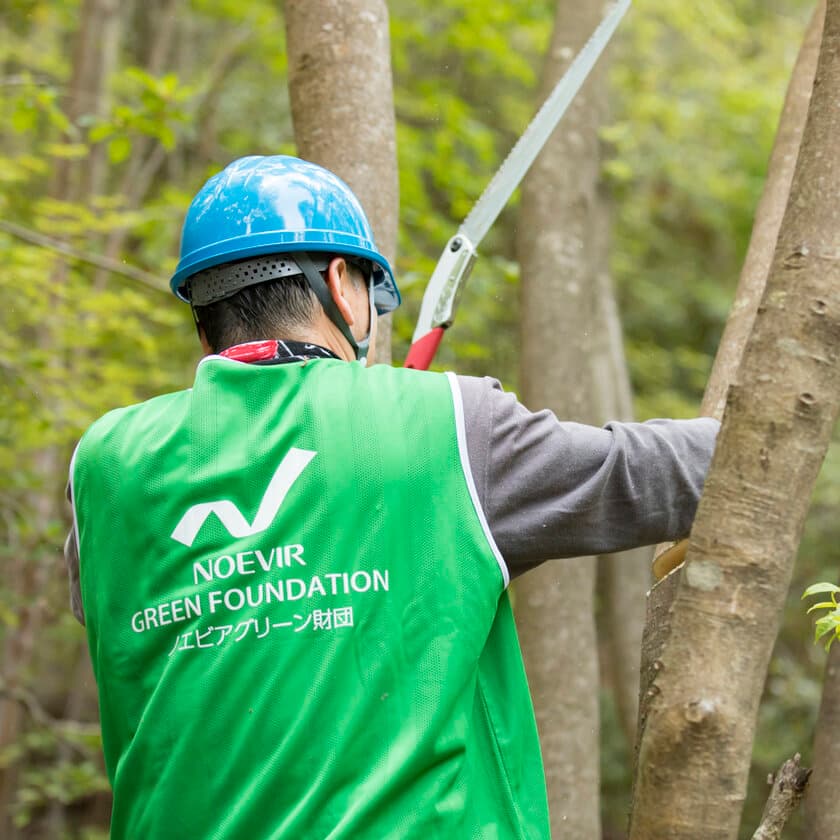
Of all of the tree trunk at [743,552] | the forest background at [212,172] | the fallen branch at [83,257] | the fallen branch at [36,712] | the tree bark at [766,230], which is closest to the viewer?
the tree trunk at [743,552]

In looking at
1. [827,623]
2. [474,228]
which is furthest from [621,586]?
[827,623]

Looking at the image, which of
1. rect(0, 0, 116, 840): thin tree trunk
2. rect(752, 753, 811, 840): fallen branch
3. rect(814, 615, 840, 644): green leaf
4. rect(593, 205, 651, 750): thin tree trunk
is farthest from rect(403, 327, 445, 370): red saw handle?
rect(0, 0, 116, 840): thin tree trunk

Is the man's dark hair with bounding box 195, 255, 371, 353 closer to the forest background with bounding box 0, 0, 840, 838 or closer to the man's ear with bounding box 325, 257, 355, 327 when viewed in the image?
the man's ear with bounding box 325, 257, 355, 327

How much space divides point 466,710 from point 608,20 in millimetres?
1910

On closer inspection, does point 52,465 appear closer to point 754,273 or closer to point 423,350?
point 423,350

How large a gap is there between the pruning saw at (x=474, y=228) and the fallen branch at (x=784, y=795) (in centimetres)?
124

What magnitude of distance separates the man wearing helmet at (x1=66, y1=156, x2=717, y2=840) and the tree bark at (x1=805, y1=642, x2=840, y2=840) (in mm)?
834

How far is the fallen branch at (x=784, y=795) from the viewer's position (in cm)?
180

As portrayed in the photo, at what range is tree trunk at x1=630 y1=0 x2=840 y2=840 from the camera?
5.03 feet

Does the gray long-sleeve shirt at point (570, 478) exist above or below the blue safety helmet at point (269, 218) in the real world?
below

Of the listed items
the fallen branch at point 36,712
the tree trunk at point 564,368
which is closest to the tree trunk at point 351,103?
Result: the tree trunk at point 564,368

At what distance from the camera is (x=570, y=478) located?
67.7 inches

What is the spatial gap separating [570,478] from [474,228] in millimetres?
1185

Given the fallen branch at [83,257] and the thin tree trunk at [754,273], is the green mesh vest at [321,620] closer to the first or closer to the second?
the thin tree trunk at [754,273]
